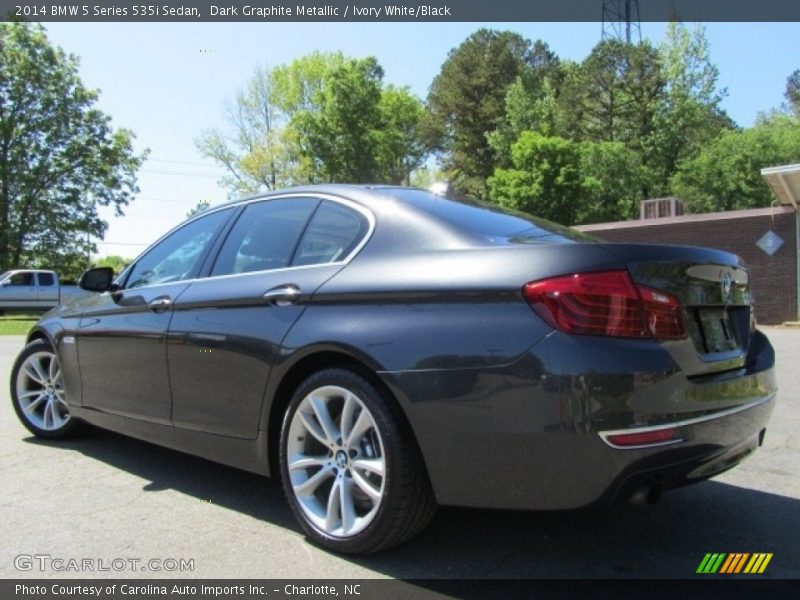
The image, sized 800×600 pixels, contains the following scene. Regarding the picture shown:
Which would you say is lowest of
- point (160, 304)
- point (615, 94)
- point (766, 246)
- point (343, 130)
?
point (160, 304)

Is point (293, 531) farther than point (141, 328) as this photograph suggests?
No

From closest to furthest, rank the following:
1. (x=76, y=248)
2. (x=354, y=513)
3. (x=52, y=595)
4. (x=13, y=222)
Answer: (x=52, y=595)
(x=354, y=513)
(x=13, y=222)
(x=76, y=248)

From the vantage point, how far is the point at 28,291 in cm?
2747

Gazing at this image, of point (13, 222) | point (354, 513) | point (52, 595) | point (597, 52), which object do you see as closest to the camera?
point (52, 595)

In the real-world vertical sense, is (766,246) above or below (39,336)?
above

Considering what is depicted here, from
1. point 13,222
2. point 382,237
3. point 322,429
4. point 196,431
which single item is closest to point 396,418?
point 322,429

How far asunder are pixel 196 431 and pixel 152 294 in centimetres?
91

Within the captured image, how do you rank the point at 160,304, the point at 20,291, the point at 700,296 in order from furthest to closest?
the point at 20,291, the point at 160,304, the point at 700,296

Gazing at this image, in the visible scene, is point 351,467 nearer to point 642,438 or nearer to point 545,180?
point 642,438

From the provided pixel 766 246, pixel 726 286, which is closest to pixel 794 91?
pixel 766 246

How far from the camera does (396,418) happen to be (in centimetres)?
269

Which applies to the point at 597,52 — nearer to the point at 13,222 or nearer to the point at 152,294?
the point at 13,222

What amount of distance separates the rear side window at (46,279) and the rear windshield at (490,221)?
28.3m

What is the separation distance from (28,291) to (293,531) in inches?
1108
